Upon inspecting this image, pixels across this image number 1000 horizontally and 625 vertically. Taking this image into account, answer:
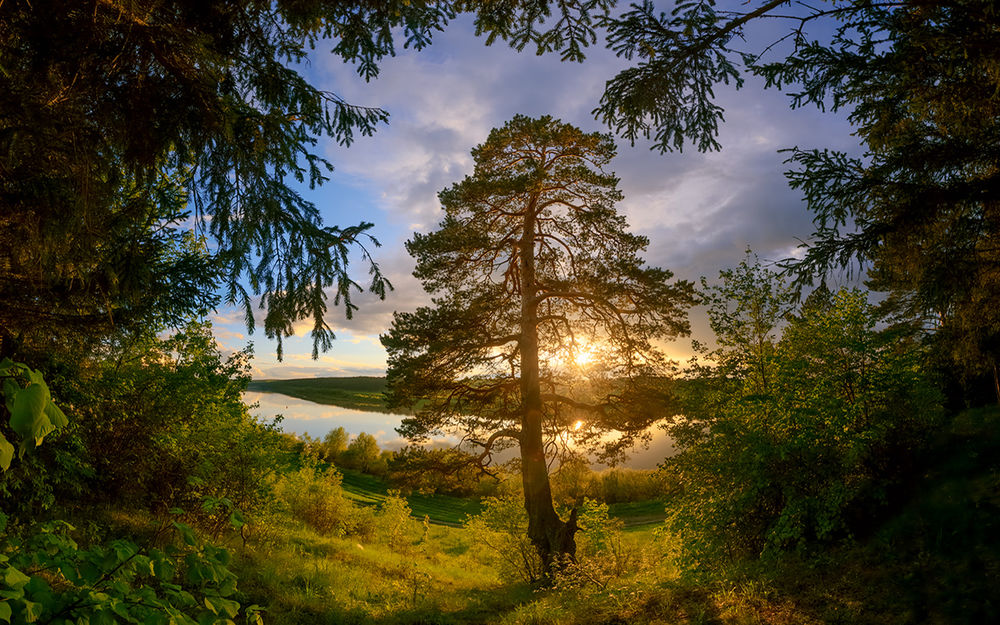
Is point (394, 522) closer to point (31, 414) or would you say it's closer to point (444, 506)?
point (31, 414)

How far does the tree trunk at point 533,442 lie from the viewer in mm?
11180

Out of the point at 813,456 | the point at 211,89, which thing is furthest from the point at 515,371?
the point at 211,89

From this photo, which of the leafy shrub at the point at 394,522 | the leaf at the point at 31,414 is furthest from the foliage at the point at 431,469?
the leaf at the point at 31,414

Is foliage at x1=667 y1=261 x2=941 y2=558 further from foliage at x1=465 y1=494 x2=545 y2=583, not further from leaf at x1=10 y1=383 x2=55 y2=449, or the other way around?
leaf at x1=10 y1=383 x2=55 y2=449

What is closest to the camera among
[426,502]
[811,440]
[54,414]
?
[54,414]

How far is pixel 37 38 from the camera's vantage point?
3.54 meters

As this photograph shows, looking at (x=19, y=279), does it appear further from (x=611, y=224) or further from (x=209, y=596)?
(x=611, y=224)

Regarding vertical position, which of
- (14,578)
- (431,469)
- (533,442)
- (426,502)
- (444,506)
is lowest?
(444,506)

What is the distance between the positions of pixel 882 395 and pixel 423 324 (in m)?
8.97

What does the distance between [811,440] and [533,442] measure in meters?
6.44

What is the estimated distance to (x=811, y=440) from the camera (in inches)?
248

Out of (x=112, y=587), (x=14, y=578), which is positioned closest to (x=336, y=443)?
(x=112, y=587)

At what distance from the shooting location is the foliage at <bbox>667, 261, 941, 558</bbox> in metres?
6.36

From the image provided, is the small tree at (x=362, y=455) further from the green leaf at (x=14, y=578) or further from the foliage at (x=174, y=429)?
the green leaf at (x=14, y=578)
